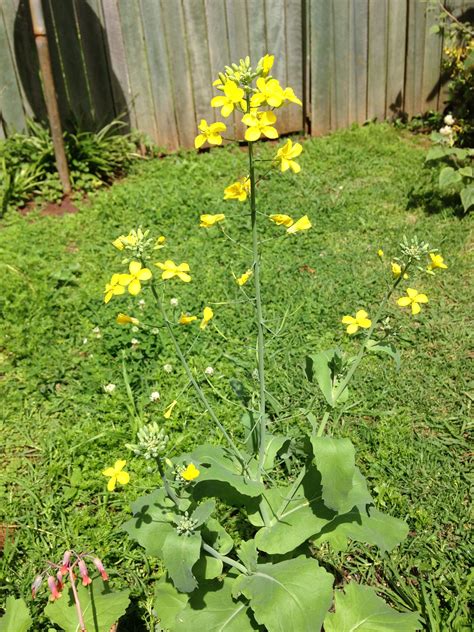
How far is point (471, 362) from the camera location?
10.8 ft

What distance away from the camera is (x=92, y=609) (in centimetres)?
185

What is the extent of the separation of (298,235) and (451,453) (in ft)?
7.44

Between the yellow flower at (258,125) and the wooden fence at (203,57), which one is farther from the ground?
the yellow flower at (258,125)

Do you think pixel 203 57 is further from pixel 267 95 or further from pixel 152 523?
pixel 152 523

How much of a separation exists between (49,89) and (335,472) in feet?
14.7

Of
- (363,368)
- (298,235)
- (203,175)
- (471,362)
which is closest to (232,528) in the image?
(363,368)

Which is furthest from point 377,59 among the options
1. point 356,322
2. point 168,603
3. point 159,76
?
point 168,603

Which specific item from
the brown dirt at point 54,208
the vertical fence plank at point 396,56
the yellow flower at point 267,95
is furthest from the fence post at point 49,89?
the yellow flower at point 267,95

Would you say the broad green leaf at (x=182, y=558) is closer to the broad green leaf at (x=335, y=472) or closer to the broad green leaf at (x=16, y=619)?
the broad green leaf at (x=335, y=472)

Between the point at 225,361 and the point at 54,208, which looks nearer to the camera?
the point at 225,361

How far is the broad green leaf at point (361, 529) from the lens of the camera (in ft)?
6.48

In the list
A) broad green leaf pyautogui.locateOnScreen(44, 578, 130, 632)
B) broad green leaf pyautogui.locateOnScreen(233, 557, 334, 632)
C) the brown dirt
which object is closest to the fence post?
the brown dirt

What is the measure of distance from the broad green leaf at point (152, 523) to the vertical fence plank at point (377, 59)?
576 centimetres

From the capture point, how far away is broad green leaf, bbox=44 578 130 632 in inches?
71.4
